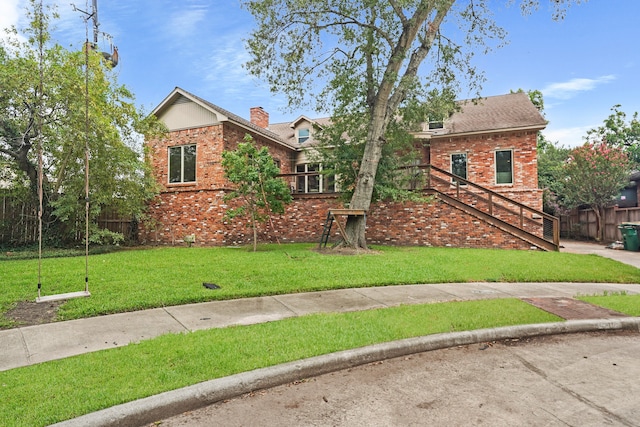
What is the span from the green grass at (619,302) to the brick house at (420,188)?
22.7 ft

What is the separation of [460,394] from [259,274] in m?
5.24

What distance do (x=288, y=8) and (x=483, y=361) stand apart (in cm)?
1170

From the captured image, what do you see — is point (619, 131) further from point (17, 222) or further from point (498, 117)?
point (17, 222)

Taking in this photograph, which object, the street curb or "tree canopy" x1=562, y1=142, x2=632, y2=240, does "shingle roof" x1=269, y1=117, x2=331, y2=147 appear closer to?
"tree canopy" x1=562, y1=142, x2=632, y2=240

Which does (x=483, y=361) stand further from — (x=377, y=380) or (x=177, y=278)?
(x=177, y=278)

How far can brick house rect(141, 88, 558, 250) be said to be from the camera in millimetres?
14234

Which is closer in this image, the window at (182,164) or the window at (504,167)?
the window at (182,164)

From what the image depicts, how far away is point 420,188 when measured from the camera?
1488 cm

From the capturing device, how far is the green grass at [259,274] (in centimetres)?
605

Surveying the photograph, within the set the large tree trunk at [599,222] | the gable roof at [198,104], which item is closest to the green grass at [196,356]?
the gable roof at [198,104]

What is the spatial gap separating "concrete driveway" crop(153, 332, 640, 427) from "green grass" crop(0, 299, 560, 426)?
37cm

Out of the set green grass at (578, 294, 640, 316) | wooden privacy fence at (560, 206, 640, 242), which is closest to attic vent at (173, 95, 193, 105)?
green grass at (578, 294, 640, 316)

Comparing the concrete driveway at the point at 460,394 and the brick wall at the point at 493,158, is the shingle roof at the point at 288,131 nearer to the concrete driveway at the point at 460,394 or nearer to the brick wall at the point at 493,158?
the brick wall at the point at 493,158

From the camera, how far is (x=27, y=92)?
1206 centimetres
